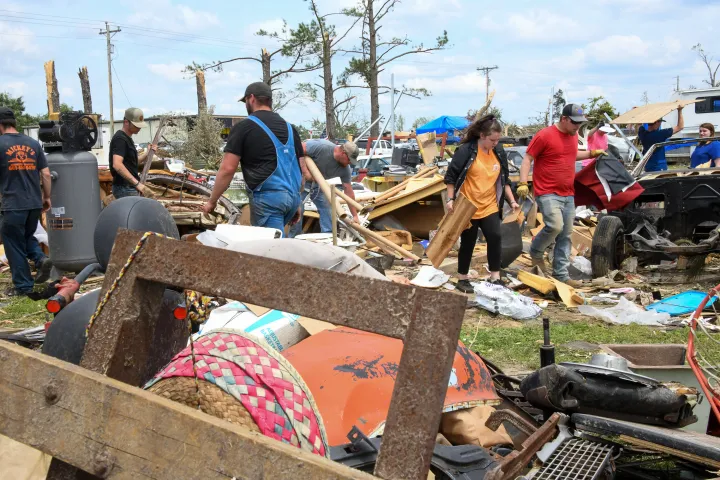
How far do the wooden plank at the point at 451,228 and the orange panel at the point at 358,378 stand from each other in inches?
175

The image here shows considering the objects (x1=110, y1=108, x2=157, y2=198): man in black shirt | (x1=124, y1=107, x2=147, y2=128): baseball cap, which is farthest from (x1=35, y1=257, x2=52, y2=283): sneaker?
(x1=124, y1=107, x2=147, y2=128): baseball cap

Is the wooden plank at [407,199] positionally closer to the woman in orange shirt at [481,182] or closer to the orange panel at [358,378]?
the woman in orange shirt at [481,182]

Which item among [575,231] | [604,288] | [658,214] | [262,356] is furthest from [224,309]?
[575,231]

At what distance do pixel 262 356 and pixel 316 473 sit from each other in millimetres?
661

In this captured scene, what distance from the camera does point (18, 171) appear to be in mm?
7590

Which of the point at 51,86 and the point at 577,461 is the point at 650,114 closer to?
the point at 577,461

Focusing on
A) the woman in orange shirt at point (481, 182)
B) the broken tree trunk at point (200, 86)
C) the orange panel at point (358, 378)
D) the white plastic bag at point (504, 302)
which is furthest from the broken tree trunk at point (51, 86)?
the orange panel at point (358, 378)

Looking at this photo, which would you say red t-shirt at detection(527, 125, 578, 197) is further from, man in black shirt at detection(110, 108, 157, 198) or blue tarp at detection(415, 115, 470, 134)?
blue tarp at detection(415, 115, 470, 134)

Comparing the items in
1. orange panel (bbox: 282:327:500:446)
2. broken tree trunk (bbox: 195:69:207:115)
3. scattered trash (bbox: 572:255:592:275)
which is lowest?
scattered trash (bbox: 572:255:592:275)

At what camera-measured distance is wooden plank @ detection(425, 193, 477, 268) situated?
24.7 feet

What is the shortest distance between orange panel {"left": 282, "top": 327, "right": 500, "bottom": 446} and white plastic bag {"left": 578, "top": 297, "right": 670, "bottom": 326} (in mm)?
3661

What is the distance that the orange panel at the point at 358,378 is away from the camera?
2.59 metres

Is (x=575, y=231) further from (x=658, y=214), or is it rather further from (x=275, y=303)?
(x=275, y=303)

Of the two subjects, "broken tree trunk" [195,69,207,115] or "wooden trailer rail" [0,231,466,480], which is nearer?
"wooden trailer rail" [0,231,466,480]
